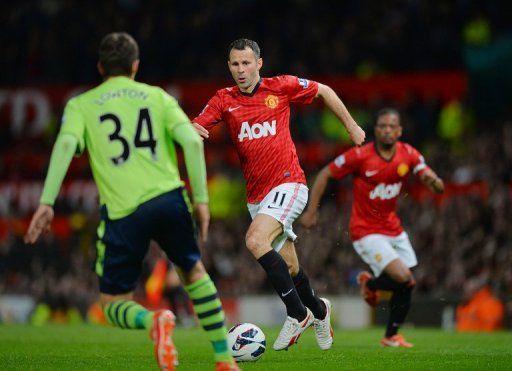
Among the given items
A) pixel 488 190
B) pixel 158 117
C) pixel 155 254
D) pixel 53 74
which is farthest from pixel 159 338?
pixel 53 74

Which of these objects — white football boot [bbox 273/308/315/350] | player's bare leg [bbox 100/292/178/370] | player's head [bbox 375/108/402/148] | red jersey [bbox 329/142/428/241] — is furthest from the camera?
red jersey [bbox 329/142/428/241]

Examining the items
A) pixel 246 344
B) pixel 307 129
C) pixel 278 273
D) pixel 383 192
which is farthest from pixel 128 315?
pixel 307 129

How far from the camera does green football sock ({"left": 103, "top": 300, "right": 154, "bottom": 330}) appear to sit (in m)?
6.71

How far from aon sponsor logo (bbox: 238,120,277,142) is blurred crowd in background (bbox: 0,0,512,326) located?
8.40 meters

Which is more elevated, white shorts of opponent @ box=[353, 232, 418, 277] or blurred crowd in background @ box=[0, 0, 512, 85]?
blurred crowd in background @ box=[0, 0, 512, 85]

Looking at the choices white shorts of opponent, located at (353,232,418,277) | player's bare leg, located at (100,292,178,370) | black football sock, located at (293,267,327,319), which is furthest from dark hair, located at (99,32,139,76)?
white shorts of opponent, located at (353,232,418,277)

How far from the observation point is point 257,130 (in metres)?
9.35

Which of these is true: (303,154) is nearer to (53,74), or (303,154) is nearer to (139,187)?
(53,74)

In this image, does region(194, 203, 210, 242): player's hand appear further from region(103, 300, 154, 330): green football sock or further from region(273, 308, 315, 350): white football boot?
region(273, 308, 315, 350): white football boot

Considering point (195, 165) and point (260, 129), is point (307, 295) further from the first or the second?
point (195, 165)

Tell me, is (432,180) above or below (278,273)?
above

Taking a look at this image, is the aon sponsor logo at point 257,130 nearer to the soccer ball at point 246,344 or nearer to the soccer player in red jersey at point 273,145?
the soccer player in red jersey at point 273,145

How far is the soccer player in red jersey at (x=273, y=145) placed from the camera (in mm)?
9125

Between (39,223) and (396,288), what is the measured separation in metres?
5.88
